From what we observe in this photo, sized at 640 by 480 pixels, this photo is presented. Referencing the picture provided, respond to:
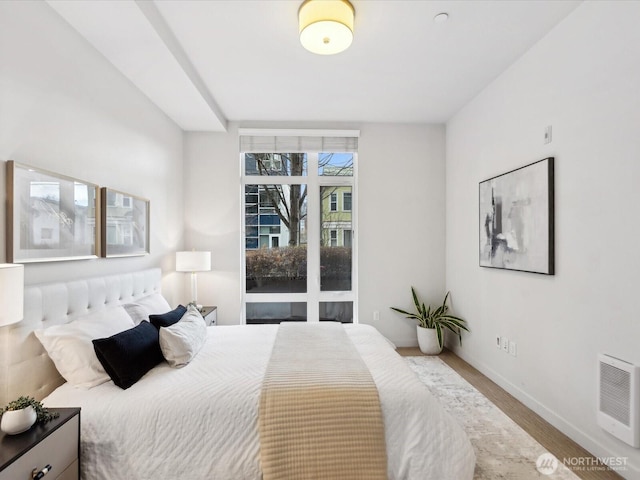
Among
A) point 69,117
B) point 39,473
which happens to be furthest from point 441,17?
point 39,473

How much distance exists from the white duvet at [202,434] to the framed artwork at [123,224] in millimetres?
1058

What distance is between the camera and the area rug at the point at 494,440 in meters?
1.89

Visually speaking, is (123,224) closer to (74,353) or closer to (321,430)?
(74,353)

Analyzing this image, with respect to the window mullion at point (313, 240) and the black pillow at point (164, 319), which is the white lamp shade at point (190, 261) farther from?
the window mullion at point (313, 240)

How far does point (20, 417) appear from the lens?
1308mm

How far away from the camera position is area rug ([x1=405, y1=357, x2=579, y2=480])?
1.89 metres

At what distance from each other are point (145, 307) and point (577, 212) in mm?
3107

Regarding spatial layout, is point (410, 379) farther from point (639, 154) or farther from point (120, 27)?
point (120, 27)

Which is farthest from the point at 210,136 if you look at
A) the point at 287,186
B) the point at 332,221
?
the point at 332,221

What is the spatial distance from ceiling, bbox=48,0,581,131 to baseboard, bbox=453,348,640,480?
2.72 metres

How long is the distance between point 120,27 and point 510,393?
3972 mm

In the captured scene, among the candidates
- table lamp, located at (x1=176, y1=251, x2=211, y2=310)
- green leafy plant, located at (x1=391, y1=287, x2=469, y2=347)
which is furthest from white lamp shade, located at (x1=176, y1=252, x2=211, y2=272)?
green leafy plant, located at (x1=391, y1=287, x2=469, y2=347)

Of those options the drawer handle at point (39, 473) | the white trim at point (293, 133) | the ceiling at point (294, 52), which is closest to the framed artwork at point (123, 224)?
the ceiling at point (294, 52)

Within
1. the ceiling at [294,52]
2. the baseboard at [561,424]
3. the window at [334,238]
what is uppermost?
the ceiling at [294,52]
